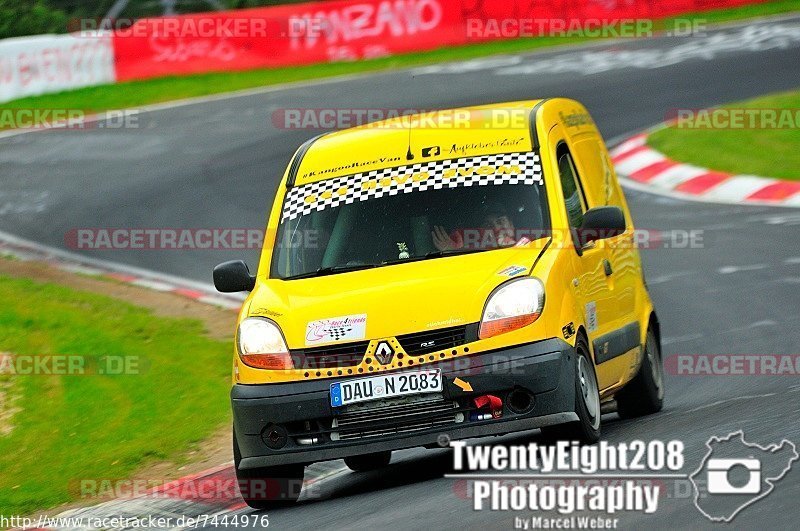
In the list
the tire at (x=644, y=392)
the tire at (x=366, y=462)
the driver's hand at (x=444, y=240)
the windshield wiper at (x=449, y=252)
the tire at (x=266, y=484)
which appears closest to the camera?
the tire at (x=266, y=484)

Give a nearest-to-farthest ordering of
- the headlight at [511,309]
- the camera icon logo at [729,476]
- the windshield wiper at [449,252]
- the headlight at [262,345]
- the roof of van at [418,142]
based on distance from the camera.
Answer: the camera icon logo at [729,476] → the headlight at [511,309] → the headlight at [262,345] → the windshield wiper at [449,252] → the roof of van at [418,142]

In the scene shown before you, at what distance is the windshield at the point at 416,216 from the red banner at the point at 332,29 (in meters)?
20.6

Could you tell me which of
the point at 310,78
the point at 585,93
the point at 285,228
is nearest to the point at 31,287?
the point at 285,228

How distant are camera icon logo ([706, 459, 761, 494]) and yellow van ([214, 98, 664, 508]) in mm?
861

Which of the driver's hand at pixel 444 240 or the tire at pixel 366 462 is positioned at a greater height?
the driver's hand at pixel 444 240

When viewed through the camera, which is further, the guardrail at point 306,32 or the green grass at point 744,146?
the guardrail at point 306,32

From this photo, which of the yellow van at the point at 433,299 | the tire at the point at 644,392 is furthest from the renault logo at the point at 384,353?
the tire at the point at 644,392

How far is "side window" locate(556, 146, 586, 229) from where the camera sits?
28.5 feet

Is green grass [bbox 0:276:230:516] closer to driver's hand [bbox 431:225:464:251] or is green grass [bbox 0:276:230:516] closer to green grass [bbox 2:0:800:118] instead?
driver's hand [bbox 431:225:464:251]

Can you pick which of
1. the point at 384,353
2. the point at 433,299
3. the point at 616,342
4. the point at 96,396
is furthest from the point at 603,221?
the point at 96,396

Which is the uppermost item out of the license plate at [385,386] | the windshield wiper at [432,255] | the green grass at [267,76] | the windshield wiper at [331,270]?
the windshield wiper at [432,255]

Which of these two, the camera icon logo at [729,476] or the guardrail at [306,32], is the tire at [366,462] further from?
the guardrail at [306,32]

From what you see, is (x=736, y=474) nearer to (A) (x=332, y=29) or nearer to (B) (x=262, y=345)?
(B) (x=262, y=345)

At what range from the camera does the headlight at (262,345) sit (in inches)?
305
